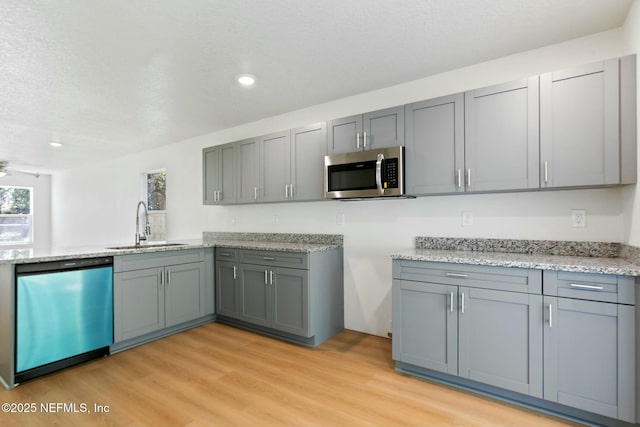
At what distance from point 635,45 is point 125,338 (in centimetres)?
433

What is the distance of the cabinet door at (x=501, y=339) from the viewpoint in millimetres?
1920

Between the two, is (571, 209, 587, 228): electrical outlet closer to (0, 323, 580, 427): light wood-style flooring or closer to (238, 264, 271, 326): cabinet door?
(0, 323, 580, 427): light wood-style flooring

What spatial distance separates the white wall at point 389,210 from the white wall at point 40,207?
4.58 m

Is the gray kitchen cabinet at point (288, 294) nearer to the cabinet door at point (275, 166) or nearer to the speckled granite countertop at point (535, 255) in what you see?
the cabinet door at point (275, 166)

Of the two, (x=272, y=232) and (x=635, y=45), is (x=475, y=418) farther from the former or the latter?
(x=272, y=232)

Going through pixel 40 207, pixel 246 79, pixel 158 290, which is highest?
pixel 246 79

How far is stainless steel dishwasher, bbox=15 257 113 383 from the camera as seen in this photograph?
230 cm

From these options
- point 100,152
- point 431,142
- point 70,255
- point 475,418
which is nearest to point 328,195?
point 431,142

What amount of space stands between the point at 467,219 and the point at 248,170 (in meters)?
2.45

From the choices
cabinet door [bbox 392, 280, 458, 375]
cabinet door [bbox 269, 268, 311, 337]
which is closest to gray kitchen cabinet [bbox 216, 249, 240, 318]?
cabinet door [bbox 269, 268, 311, 337]

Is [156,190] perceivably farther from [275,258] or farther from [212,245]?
[275,258]

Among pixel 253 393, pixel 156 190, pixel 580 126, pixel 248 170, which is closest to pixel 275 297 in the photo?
pixel 253 393

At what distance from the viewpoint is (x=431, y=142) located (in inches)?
99.8

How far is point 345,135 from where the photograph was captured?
301cm
